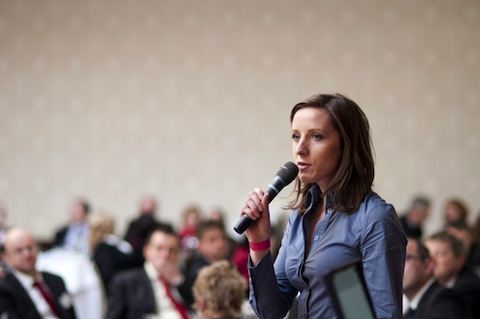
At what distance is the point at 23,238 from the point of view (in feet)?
20.1

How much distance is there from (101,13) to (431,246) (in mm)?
9631

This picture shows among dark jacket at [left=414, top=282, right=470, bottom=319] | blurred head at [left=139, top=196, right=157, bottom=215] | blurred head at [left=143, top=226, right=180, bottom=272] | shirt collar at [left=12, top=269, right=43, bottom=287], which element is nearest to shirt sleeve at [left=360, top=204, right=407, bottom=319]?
dark jacket at [left=414, top=282, right=470, bottom=319]

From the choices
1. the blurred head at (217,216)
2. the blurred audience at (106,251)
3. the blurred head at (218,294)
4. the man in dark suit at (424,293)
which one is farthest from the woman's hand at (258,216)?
the blurred audience at (106,251)

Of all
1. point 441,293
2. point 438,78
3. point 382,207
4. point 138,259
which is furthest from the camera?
point 438,78

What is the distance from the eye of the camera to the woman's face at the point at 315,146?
2451 mm

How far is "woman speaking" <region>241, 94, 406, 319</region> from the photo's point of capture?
92.4 inches

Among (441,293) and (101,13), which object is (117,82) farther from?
(441,293)

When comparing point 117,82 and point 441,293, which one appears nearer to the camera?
point 441,293

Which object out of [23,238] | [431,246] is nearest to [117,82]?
[23,238]

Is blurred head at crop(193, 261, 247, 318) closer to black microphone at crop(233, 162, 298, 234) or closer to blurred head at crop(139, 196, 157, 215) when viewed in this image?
black microphone at crop(233, 162, 298, 234)

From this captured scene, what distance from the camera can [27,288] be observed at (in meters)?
6.05

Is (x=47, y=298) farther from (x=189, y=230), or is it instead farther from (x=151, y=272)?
(x=189, y=230)

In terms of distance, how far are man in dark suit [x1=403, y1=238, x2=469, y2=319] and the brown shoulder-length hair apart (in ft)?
6.51

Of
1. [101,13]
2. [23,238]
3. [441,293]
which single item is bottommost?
[441,293]
